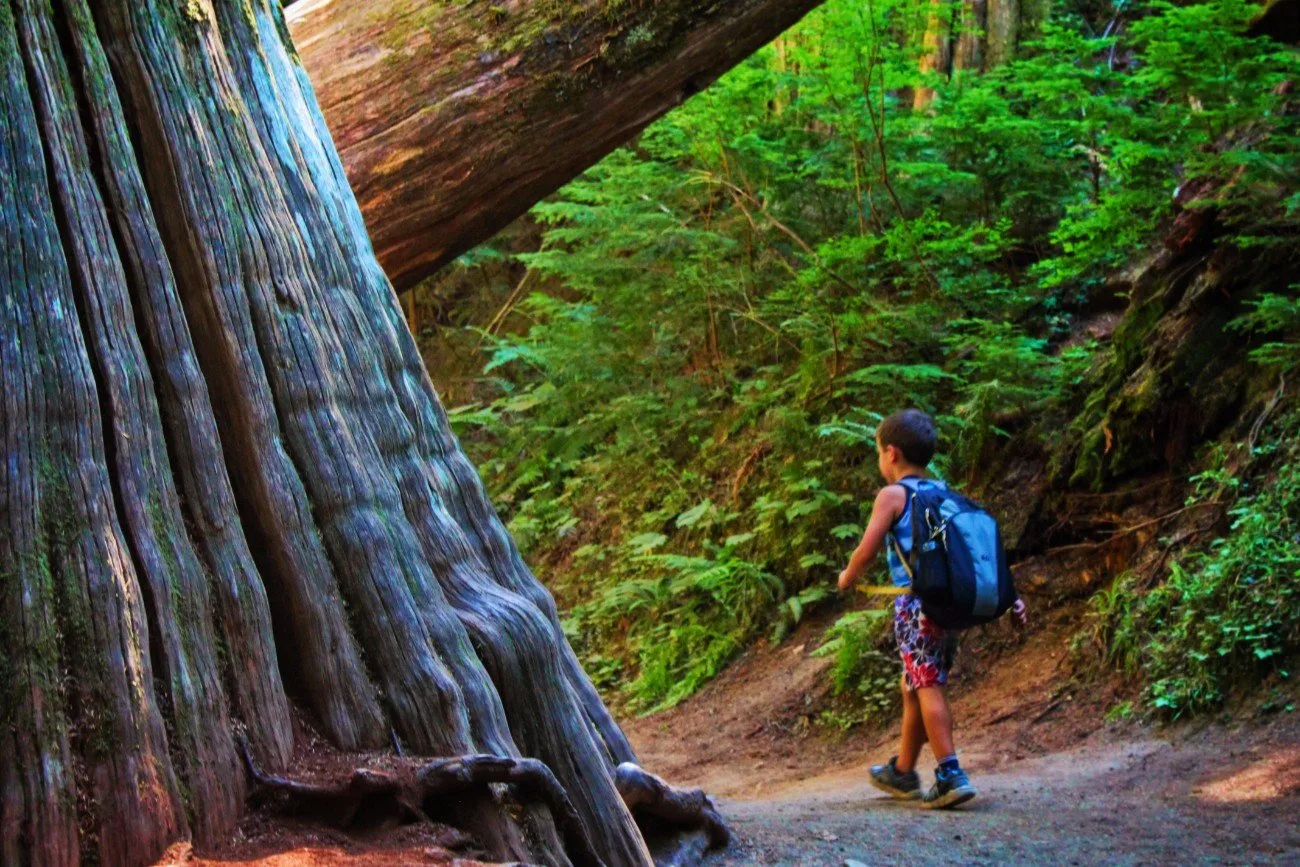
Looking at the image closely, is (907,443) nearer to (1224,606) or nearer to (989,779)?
(989,779)

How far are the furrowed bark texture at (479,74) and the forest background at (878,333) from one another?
3874 mm

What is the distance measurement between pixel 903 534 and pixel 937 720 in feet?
2.98

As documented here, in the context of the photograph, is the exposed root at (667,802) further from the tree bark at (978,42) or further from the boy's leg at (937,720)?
the tree bark at (978,42)

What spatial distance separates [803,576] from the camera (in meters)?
10.1

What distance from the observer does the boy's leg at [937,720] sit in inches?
215

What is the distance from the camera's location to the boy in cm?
546

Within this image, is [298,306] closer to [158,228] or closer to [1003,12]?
[158,228]

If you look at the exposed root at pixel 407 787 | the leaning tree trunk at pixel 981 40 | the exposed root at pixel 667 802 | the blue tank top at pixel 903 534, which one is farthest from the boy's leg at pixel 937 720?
the leaning tree trunk at pixel 981 40

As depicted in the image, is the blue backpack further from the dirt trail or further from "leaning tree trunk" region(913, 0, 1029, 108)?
"leaning tree trunk" region(913, 0, 1029, 108)

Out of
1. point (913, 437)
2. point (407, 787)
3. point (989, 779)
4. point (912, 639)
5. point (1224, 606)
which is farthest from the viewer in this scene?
point (1224, 606)

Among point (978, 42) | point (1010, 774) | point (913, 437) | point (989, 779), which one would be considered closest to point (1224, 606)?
A: point (1010, 774)

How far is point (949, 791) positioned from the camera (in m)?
5.39

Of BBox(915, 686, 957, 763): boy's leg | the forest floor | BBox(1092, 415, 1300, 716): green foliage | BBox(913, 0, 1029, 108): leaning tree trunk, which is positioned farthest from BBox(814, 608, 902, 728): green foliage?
BBox(913, 0, 1029, 108): leaning tree trunk

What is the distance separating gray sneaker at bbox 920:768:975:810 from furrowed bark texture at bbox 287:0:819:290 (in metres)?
3.45
